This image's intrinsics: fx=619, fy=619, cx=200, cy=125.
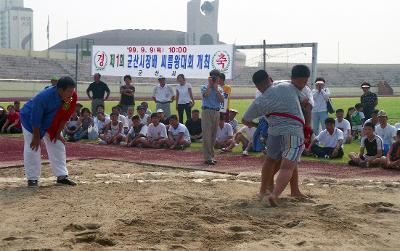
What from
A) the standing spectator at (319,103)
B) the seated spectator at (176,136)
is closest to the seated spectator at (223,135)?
the seated spectator at (176,136)

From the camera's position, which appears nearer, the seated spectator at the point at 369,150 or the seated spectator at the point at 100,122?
the seated spectator at the point at 369,150

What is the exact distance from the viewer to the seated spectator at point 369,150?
11.6m

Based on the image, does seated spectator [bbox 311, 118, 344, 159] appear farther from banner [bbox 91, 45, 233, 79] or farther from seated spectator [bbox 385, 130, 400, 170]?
banner [bbox 91, 45, 233, 79]

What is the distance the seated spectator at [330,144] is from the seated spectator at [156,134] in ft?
12.1

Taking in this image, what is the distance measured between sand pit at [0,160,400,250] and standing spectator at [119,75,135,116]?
8718mm

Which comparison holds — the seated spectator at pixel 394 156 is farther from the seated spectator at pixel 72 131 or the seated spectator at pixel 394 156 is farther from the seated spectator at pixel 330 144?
the seated spectator at pixel 72 131

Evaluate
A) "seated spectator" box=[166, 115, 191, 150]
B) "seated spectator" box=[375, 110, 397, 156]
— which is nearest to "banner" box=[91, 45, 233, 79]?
"seated spectator" box=[166, 115, 191, 150]

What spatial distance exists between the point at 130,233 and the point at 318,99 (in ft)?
35.9

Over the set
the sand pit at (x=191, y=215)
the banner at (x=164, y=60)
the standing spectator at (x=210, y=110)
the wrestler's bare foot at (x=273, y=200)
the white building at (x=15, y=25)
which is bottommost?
the sand pit at (x=191, y=215)

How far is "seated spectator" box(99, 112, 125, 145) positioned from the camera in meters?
15.9

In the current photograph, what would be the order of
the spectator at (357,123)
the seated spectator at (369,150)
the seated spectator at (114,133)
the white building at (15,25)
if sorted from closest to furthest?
the seated spectator at (369,150), the seated spectator at (114,133), the spectator at (357,123), the white building at (15,25)

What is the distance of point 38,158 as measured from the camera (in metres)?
8.67

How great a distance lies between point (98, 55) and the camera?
23.7 m

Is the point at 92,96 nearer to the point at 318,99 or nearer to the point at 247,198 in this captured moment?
the point at 318,99
